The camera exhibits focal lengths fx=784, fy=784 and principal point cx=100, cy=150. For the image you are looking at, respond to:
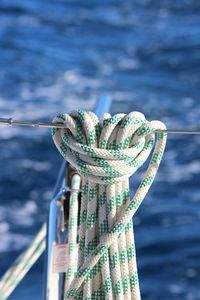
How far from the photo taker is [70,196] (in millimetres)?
1474

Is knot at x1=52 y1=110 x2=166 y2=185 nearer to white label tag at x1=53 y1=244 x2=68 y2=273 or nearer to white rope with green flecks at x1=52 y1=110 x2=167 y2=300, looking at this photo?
white rope with green flecks at x1=52 y1=110 x2=167 y2=300

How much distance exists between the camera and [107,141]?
1057 mm

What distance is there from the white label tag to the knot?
360 mm

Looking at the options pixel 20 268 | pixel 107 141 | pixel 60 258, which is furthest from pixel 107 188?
pixel 20 268

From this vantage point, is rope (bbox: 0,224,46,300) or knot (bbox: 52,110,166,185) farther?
rope (bbox: 0,224,46,300)

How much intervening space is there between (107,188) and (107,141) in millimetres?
73

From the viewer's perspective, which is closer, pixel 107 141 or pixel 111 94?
pixel 107 141

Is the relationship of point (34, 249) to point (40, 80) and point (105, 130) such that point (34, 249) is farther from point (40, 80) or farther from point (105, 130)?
point (40, 80)

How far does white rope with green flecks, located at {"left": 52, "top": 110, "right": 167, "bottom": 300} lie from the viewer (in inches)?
41.4

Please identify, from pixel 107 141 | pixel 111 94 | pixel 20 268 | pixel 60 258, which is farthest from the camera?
pixel 111 94

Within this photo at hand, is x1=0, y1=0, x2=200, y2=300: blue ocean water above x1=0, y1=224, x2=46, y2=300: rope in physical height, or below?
above

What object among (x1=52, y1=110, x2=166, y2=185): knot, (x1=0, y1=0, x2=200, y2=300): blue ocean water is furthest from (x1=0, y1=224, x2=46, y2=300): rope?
(x1=52, y1=110, x2=166, y2=185): knot

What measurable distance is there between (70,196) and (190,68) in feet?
11.4

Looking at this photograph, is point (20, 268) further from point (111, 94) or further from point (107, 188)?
point (111, 94)
